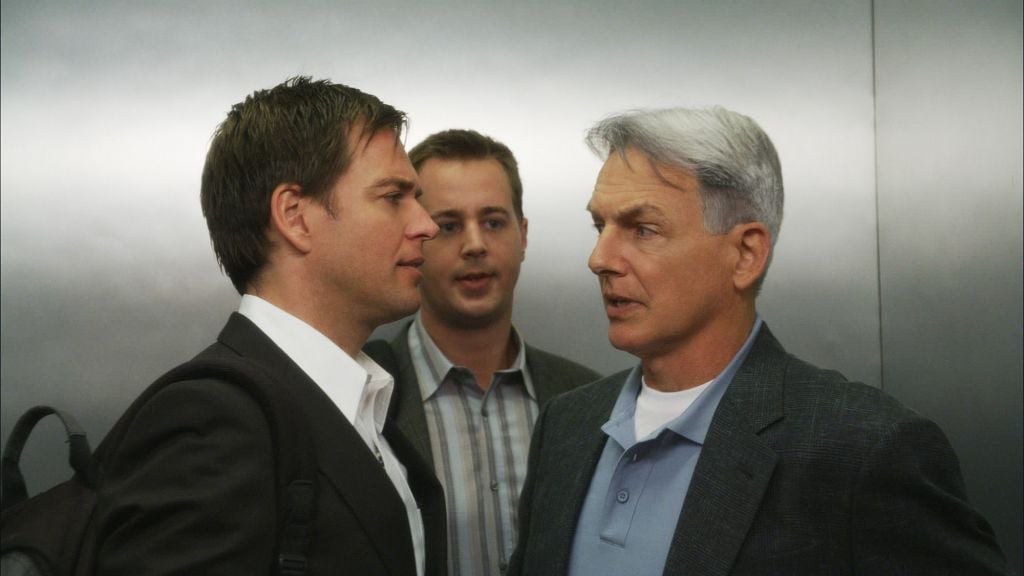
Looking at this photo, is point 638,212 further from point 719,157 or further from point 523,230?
point 523,230

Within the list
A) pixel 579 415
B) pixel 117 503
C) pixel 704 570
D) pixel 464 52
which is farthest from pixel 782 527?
pixel 464 52

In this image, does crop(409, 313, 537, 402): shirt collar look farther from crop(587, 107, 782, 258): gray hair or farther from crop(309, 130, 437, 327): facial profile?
crop(587, 107, 782, 258): gray hair

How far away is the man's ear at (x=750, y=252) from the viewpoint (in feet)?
4.63

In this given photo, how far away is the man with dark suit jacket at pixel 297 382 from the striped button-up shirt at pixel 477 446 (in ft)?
1.37

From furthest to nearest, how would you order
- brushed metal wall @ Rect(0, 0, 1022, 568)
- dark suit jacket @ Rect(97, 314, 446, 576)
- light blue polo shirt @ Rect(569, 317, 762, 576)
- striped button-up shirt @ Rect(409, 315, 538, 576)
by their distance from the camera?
brushed metal wall @ Rect(0, 0, 1022, 568), striped button-up shirt @ Rect(409, 315, 538, 576), light blue polo shirt @ Rect(569, 317, 762, 576), dark suit jacket @ Rect(97, 314, 446, 576)

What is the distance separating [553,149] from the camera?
81.1 inches

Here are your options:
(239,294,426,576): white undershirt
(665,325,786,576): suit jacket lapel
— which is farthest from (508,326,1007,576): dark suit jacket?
(239,294,426,576): white undershirt

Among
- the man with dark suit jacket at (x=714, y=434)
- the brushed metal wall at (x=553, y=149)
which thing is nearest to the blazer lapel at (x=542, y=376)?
the brushed metal wall at (x=553, y=149)

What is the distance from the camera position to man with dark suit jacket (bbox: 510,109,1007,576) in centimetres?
120

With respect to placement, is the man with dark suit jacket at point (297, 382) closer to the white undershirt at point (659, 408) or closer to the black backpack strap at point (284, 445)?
the black backpack strap at point (284, 445)

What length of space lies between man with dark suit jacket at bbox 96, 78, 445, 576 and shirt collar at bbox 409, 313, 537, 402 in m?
0.49

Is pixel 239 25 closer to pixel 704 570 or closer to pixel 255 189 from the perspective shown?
pixel 255 189

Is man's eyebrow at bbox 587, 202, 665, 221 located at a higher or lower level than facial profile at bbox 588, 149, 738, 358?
higher

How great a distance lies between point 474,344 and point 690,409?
71 cm
